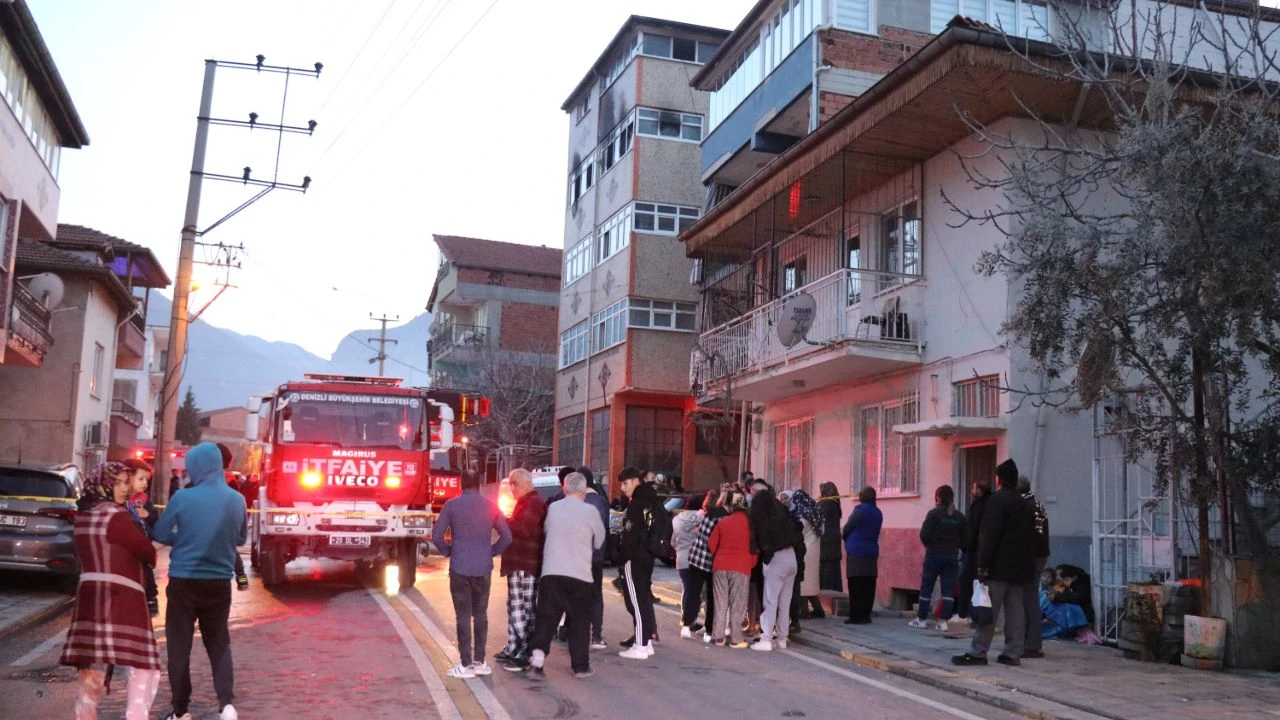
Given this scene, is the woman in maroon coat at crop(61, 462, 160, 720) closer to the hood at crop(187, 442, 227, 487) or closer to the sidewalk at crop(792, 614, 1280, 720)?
the hood at crop(187, 442, 227, 487)

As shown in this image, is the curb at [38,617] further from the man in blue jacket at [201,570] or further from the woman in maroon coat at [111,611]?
the woman in maroon coat at [111,611]

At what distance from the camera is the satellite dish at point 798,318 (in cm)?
1947

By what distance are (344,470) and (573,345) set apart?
891 inches

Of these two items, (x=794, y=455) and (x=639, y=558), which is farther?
(x=794, y=455)

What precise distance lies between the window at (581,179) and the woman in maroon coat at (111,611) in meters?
33.1

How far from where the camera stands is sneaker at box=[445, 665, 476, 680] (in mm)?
9859

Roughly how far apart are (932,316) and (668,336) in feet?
55.4

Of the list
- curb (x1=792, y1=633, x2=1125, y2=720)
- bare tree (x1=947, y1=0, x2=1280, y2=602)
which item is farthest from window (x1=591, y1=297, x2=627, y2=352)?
bare tree (x1=947, y1=0, x2=1280, y2=602)

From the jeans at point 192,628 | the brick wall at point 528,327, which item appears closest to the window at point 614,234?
the brick wall at point 528,327

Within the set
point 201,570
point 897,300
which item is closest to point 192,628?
point 201,570

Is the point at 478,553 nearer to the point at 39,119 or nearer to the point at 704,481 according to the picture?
the point at 39,119

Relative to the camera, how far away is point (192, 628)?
7.73 meters

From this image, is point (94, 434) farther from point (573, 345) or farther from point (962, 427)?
point (962, 427)

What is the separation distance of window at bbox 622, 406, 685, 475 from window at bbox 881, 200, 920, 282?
15959 mm
